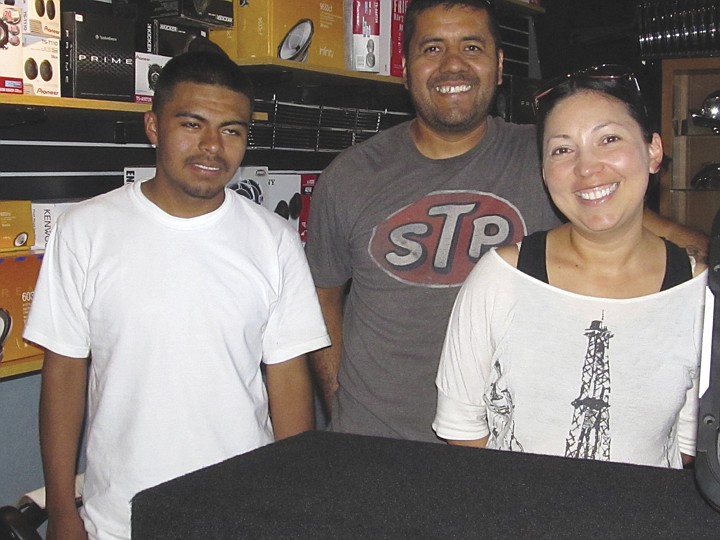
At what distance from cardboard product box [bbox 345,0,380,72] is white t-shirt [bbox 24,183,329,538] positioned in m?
1.54

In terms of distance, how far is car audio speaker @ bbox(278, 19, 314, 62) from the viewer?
9.50ft

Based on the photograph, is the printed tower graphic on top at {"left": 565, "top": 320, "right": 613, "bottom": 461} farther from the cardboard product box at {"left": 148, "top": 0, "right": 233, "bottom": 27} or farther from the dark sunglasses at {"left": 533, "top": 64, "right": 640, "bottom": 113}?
the cardboard product box at {"left": 148, "top": 0, "right": 233, "bottom": 27}

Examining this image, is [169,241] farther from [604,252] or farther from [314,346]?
[604,252]

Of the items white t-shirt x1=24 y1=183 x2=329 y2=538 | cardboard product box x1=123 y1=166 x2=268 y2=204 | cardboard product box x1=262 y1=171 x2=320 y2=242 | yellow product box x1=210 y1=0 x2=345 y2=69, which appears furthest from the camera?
cardboard product box x1=262 y1=171 x2=320 y2=242

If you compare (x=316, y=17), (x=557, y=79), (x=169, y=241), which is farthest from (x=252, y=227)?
(x=316, y=17)

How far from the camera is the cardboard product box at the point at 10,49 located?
6.99ft

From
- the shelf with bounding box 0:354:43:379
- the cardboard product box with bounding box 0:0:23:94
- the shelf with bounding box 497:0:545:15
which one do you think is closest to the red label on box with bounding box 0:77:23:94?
the cardboard product box with bounding box 0:0:23:94

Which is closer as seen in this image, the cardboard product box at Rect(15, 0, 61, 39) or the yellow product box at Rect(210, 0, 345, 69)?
the cardboard product box at Rect(15, 0, 61, 39)

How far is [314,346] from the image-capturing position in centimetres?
190

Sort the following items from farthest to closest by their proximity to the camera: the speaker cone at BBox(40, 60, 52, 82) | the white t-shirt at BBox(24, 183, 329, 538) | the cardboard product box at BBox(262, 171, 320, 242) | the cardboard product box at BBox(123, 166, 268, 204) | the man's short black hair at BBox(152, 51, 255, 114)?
the cardboard product box at BBox(262, 171, 320, 242) → the cardboard product box at BBox(123, 166, 268, 204) → the speaker cone at BBox(40, 60, 52, 82) → the man's short black hair at BBox(152, 51, 255, 114) → the white t-shirt at BBox(24, 183, 329, 538)

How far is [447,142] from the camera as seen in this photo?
1.88 metres

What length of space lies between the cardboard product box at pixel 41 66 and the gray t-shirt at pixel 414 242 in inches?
34.7

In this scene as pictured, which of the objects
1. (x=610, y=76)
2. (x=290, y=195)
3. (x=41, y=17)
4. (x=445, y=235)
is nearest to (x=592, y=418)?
(x=610, y=76)

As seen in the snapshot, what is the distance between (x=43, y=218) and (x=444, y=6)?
1268mm
